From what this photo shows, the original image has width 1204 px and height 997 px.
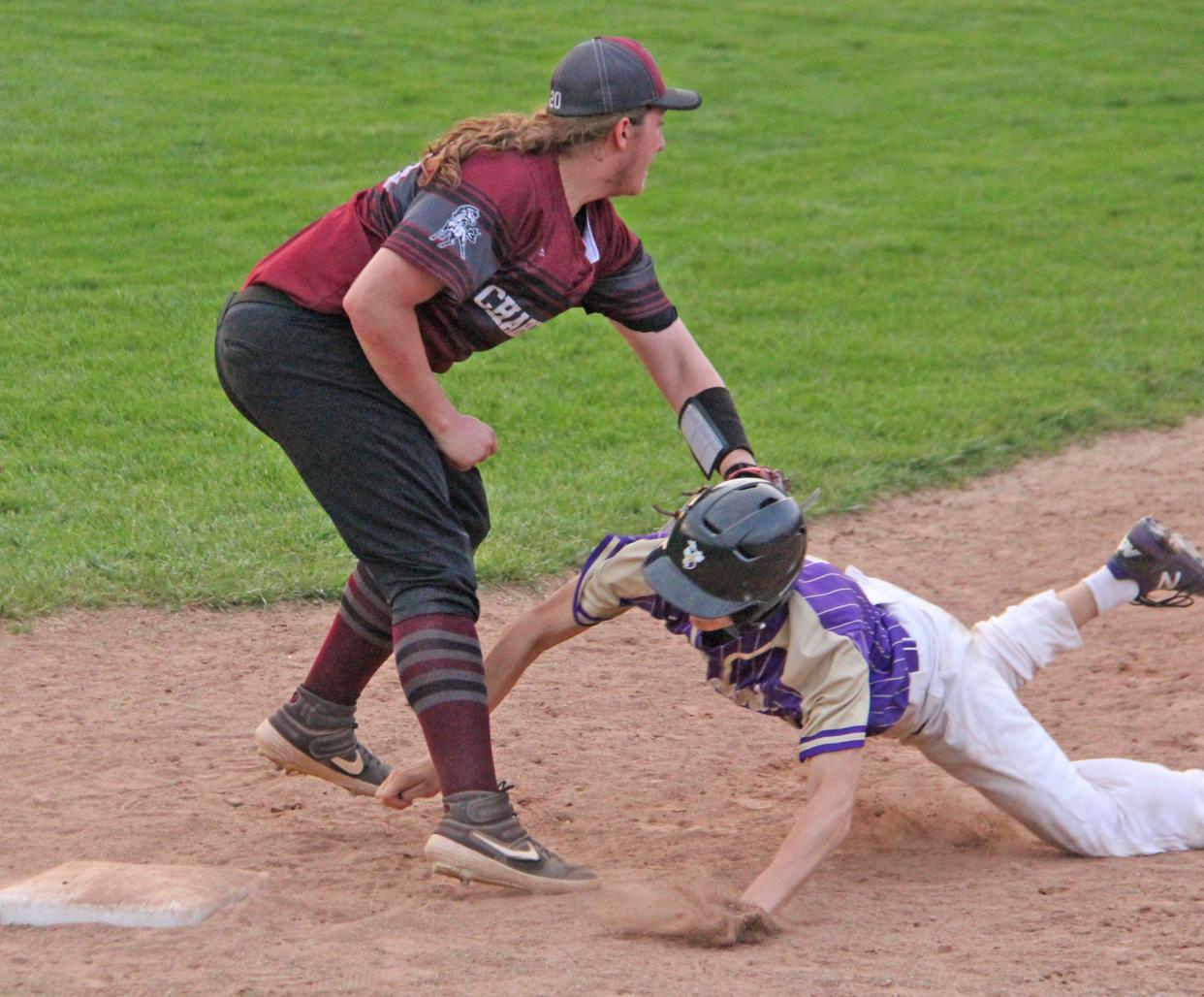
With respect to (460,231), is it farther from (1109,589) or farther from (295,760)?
(1109,589)

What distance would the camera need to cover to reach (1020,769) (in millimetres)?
3781

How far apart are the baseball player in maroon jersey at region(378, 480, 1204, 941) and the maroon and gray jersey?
23.4 inches

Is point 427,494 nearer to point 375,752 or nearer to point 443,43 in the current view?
point 375,752

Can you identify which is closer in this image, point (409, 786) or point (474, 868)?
point (474, 868)

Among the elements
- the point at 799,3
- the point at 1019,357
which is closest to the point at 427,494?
the point at 1019,357

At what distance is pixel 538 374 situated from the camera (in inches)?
327

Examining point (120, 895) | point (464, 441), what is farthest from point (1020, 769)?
point (120, 895)

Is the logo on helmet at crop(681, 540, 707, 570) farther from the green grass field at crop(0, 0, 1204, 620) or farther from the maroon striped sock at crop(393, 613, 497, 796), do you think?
the green grass field at crop(0, 0, 1204, 620)

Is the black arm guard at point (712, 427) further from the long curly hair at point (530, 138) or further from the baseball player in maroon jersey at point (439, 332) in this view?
the long curly hair at point (530, 138)

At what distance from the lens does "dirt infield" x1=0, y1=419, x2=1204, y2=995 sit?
3006 millimetres

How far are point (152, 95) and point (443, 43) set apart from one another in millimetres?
3217

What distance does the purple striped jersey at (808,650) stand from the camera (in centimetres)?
342

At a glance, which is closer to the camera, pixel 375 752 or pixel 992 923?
pixel 992 923

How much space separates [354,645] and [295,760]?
34cm
